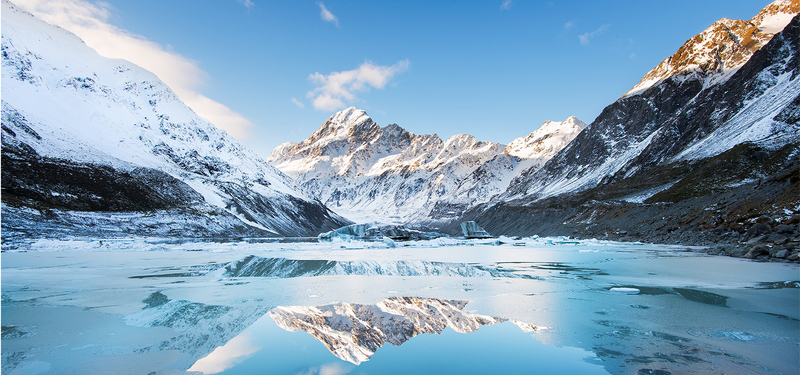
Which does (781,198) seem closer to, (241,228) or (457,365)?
(457,365)

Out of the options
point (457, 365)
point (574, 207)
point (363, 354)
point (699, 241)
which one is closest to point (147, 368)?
point (363, 354)

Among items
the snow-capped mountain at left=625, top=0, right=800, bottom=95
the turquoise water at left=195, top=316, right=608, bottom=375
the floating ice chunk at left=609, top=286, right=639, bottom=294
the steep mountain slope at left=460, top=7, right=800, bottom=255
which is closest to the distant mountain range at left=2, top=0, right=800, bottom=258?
the steep mountain slope at left=460, top=7, right=800, bottom=255

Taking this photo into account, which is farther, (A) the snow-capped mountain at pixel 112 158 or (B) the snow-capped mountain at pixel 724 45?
(B) the snow-capped mountain at pixel 724 45

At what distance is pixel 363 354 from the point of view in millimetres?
5824

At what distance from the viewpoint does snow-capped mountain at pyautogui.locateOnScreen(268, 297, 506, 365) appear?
249 inches

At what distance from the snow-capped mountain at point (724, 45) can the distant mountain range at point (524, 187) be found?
0.62 meters

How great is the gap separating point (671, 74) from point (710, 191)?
122 meters

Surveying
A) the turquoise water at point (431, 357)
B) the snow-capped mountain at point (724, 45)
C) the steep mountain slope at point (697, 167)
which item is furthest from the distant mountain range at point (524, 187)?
the turquoise water at point (431, 357)

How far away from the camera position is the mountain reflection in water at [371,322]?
634cm

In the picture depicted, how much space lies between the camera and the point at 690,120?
9712 cm

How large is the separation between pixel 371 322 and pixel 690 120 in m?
119

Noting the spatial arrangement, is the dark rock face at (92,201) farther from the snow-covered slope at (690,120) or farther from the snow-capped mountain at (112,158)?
the snow-covered slope at (690,120)

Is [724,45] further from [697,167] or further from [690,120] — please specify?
[697,167]

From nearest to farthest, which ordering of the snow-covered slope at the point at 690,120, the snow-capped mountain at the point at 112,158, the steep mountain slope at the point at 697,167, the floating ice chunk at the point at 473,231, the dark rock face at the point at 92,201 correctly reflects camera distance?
the steep mountain slope at the point at 697,167 < the dark rock face at the point at 92,201 < the snow-capped mountain at the point at 112,158 < the snow-covered slope at the point at 690,120 < the floating ice chunk at the point at 473,231
